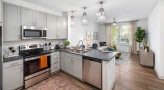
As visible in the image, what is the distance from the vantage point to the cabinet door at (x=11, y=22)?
242 centimetres

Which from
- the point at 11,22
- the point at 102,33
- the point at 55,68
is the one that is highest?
the point at 102,33

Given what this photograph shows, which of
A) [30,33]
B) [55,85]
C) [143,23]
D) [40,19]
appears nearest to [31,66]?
[55,85]

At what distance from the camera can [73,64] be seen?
10.4 feet

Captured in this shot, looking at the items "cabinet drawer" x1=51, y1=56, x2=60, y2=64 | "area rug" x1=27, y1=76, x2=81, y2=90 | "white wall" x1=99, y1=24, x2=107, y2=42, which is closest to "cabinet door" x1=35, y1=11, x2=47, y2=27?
"cabinet drawer" x1=51, y1=56, x2=60, y2=64

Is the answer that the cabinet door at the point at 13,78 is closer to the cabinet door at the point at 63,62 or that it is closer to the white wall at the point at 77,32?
the cabinet door at the point at 63,62

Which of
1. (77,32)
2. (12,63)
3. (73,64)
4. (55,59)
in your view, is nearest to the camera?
(12,63)

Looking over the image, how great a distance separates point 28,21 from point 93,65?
8.42ft

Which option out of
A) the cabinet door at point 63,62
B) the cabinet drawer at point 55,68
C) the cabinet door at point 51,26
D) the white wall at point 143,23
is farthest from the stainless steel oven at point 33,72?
the white wall at point 143,23

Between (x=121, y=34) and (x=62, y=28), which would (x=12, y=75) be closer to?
(x=62, y=28)

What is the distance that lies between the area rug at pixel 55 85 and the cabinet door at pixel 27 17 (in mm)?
2029

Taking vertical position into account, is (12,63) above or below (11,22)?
below

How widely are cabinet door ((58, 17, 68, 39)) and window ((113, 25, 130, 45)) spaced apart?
574cm

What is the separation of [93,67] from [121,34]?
6.73 metres

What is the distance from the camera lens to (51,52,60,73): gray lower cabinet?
11.3 ft
